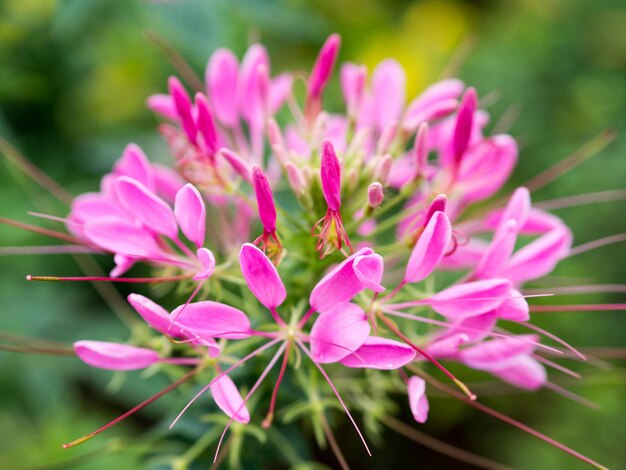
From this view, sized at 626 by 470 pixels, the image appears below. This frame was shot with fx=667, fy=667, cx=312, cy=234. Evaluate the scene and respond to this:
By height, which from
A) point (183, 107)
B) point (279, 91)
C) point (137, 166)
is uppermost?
point (279, 91)

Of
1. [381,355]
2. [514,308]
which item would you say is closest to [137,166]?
[381,355]

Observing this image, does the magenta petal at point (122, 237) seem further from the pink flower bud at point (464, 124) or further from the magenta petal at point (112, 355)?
the pink flower bud at point (464, 124)

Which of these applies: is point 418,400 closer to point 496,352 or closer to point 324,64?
point 496,352

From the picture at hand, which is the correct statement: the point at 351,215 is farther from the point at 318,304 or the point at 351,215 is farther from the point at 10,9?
the point at 10,9

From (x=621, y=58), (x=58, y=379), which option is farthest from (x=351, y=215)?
(x=621, y=58)

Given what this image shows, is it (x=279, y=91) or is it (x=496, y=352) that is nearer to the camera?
(x=496, y=352)

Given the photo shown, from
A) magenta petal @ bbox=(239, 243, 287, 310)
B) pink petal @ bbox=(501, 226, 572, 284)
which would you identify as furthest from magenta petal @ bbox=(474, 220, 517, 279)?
magenta petal @ bbox=(239, 243, 287, 310)
